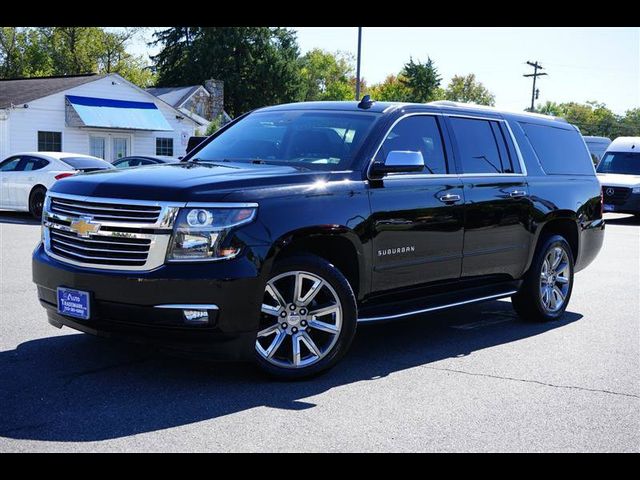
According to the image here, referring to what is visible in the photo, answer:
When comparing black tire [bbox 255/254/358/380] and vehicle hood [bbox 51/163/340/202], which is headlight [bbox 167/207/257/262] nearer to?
vehicle hood [bbox 51/163/340/202]

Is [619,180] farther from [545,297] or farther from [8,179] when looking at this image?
[545,297]

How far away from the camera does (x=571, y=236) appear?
8273 millimetres

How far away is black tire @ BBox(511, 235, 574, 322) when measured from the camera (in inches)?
298

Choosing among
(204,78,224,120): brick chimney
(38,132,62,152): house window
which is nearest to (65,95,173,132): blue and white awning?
(38,132,62,152): house window

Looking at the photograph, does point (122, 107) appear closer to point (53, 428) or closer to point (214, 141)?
point (214, 141)

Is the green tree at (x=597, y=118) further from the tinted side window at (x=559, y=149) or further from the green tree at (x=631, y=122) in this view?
the tinted side window at (x=559, y=149)

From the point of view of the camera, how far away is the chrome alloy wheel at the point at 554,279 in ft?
25.4

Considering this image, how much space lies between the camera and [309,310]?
5.40m

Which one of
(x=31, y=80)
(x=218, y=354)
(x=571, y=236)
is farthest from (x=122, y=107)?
(x=218, y=354)

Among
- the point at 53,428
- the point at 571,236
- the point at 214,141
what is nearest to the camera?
the point at 53,428

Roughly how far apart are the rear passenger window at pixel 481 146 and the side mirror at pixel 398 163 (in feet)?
3.32

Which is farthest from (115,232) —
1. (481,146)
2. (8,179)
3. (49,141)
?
(49,141)

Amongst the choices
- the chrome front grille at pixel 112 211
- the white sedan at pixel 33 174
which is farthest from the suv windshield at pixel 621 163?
the chrome front grille at pixel 112 211
